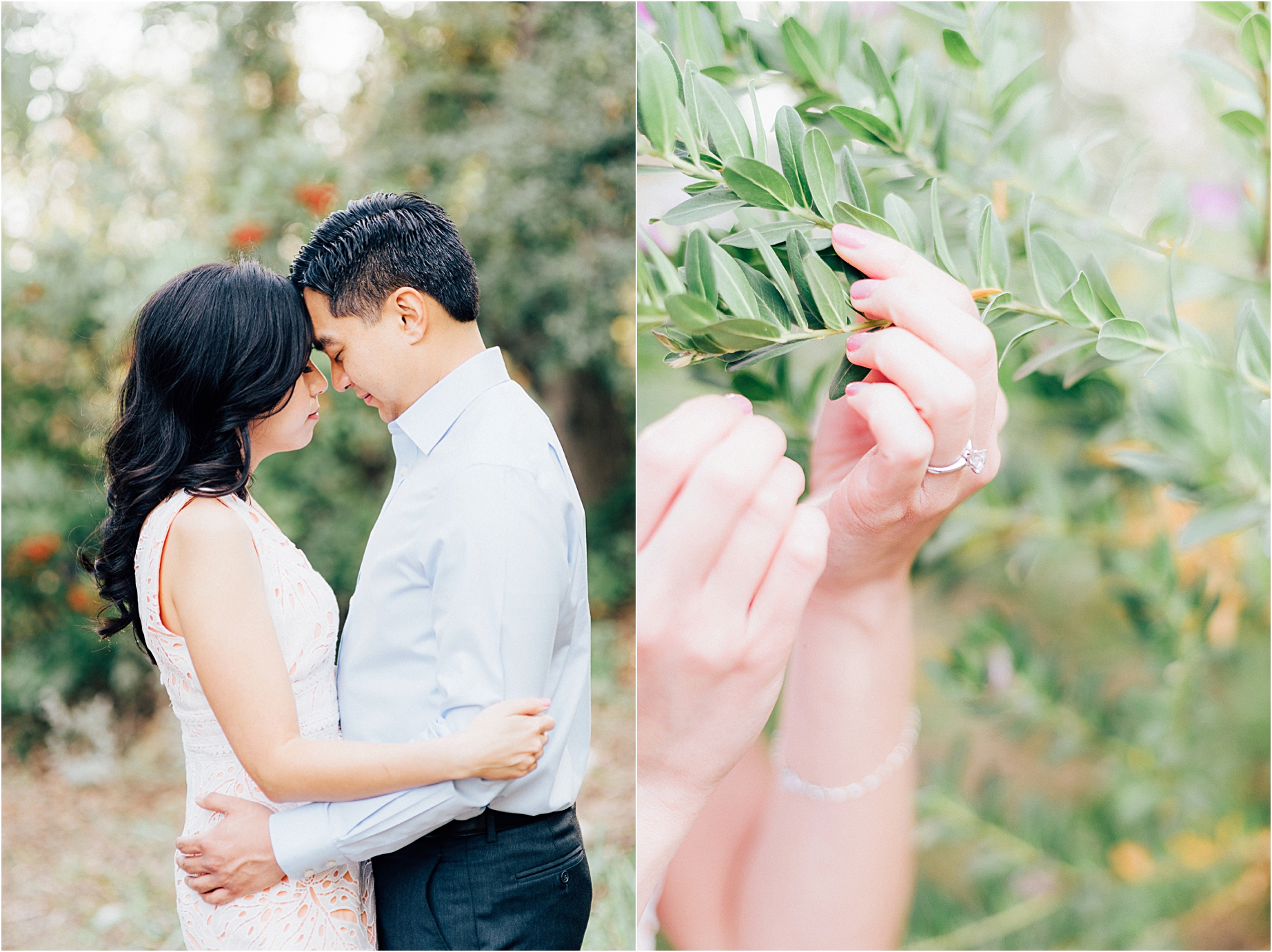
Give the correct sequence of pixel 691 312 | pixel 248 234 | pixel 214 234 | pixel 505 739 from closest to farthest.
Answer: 1. pixel 691 312
2. pixel 505 739
3. pixel 248 234
4. pixel 214 234

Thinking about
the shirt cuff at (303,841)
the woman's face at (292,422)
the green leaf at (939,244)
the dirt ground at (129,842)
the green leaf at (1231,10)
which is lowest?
the dirt ground at (129,842)

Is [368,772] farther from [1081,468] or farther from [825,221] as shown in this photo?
[1081,468]

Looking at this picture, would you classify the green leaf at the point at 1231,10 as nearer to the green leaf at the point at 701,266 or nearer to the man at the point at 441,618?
the green leaf at the point at 701,266

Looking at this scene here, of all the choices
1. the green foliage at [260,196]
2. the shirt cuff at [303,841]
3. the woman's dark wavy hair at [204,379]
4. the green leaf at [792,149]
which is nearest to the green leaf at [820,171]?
the green leaf at [792,149]

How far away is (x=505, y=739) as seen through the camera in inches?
27.6

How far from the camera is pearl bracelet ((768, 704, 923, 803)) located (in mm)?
664

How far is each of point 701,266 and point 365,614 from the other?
479 mm

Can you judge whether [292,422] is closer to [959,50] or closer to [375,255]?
[375,255]

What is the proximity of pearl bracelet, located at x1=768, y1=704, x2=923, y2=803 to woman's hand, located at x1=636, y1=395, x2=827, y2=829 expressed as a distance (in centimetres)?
12

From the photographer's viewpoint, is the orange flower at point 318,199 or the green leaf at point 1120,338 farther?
the orange flower at point 318,199

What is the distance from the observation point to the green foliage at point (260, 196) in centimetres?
194

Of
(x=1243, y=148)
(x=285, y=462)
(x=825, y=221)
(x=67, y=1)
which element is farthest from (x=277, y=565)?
(x=67, y=1)

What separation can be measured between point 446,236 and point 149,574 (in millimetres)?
395

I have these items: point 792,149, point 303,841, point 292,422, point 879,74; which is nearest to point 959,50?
point 879,74
